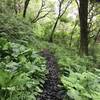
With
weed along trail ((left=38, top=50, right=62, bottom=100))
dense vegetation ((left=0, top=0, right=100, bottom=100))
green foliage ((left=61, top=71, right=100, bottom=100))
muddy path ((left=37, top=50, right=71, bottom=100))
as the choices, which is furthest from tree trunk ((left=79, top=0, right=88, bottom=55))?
green foliage ((left=61, top=71, right=100, bottom=100))

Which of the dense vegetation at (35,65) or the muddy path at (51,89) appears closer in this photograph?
the dense vegetation at (35,65)

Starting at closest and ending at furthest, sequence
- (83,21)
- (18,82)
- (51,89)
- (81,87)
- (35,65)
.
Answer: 1. (18,82)
2. (81,87)
3. (51,89)
4. (35,65)
5. (83,21)

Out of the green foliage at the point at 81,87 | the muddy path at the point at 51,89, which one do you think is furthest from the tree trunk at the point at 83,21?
the green foliage at the point at 81,87

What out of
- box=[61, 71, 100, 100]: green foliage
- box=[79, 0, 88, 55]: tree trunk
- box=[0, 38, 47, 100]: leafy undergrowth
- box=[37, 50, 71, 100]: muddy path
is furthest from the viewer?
box=[79, 0, 88, 55]: tree trunk

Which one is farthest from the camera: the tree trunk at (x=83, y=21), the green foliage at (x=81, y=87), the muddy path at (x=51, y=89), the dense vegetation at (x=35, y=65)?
the tree trunk at (x=83, y=21)

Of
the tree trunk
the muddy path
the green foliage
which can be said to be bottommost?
the muddy path

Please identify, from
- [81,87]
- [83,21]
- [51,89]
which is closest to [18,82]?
[81,87]

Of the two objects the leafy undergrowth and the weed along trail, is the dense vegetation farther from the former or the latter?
the weed along trail

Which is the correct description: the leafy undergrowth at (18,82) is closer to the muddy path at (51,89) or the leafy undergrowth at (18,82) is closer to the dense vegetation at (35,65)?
the dense vegetation at (35,65)

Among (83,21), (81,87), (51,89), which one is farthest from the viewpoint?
(83,21)

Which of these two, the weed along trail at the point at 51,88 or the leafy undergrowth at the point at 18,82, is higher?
the leafy undergrowth at the point at 18,82

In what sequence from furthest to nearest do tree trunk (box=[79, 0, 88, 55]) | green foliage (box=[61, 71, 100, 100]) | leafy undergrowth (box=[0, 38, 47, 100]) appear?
tree trunk (box=[79, 0, 88, 55]) < green foliage (box=[61, 71, 100, 100]) < leafy undergrowth (box=[0, 38, 47, 100])

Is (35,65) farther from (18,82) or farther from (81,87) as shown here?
(18,82)

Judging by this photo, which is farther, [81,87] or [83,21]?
[83,21]
